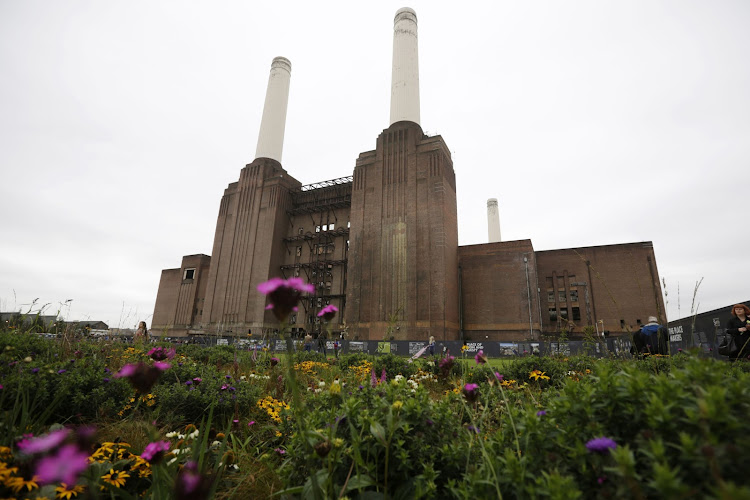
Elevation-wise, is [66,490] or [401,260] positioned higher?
[401,260]

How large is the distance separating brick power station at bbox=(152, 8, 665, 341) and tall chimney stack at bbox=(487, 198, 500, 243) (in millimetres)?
21254

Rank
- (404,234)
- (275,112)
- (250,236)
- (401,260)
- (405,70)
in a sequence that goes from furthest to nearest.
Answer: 1. (275,112)
2. (250,236)
3. (405,70)
4. (404,234)
5. (401,260)

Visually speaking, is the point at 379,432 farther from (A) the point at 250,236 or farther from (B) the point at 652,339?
(A) the point at 250,236

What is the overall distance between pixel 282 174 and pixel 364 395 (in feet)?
171

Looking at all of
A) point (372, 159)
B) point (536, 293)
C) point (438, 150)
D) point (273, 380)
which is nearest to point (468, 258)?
point (536, 293)

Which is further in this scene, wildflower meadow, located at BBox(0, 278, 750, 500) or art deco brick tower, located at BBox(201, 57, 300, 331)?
art deco brick tower, located at BBox(201, 57, 300, 331)

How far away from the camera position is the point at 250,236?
4897 centimetres

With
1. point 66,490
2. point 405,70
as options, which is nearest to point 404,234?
point 405,70

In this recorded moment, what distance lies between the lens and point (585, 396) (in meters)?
1.86

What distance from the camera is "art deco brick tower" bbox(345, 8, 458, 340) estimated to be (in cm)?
3688

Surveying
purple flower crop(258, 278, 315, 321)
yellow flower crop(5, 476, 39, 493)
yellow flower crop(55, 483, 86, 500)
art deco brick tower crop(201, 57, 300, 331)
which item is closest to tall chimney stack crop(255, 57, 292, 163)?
art deco brick tower crop(201, 57, 300, 331)

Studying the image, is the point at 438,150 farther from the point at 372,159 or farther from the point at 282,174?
the point at 282,174

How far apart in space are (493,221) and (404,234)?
33583 millimetres

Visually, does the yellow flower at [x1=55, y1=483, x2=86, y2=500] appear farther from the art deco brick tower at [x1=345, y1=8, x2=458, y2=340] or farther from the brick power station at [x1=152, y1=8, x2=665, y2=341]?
the art deco brick tower at [x1=345, y1=8, x2=458, y2=340]
